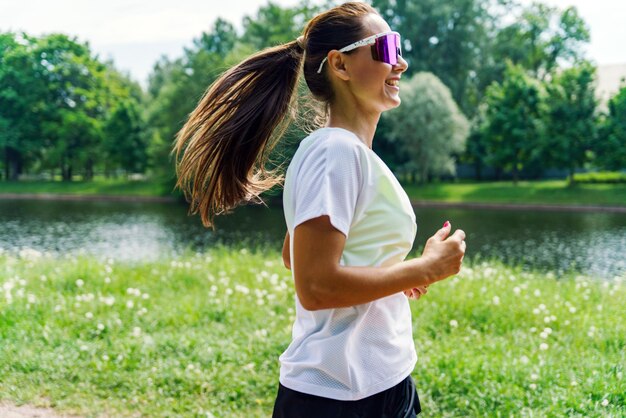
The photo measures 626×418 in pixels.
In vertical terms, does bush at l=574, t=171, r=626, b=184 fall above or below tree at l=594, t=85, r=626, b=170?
below

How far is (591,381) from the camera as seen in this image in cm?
Answer: 420

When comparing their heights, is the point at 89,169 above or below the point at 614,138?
below

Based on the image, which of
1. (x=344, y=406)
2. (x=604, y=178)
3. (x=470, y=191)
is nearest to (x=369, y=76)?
(x=344, y=406)

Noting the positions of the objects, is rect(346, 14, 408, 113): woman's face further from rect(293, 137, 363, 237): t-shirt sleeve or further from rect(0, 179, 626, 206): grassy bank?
rect(0, 179, 626, 206): grassy bank

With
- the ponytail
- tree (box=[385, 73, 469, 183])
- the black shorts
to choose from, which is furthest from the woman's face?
tree (box=[385, 73, 469, 183])

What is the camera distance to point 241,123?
2.06m

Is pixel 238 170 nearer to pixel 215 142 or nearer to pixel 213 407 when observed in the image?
pixel 215 142

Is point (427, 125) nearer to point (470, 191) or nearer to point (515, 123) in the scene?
point (470, 191)

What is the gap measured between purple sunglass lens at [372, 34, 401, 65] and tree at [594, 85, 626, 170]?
37.8 m

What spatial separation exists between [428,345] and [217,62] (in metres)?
34.6

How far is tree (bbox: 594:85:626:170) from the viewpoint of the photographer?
117 ft

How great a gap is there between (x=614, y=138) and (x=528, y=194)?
20.3 feet

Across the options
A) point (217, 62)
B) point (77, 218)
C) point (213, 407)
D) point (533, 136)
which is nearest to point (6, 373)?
point (213, 407)

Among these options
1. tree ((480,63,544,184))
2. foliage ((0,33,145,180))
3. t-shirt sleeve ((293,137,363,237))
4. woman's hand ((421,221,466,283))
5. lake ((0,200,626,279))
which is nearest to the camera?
t-shirt sleeve ((293,137,363,237))
